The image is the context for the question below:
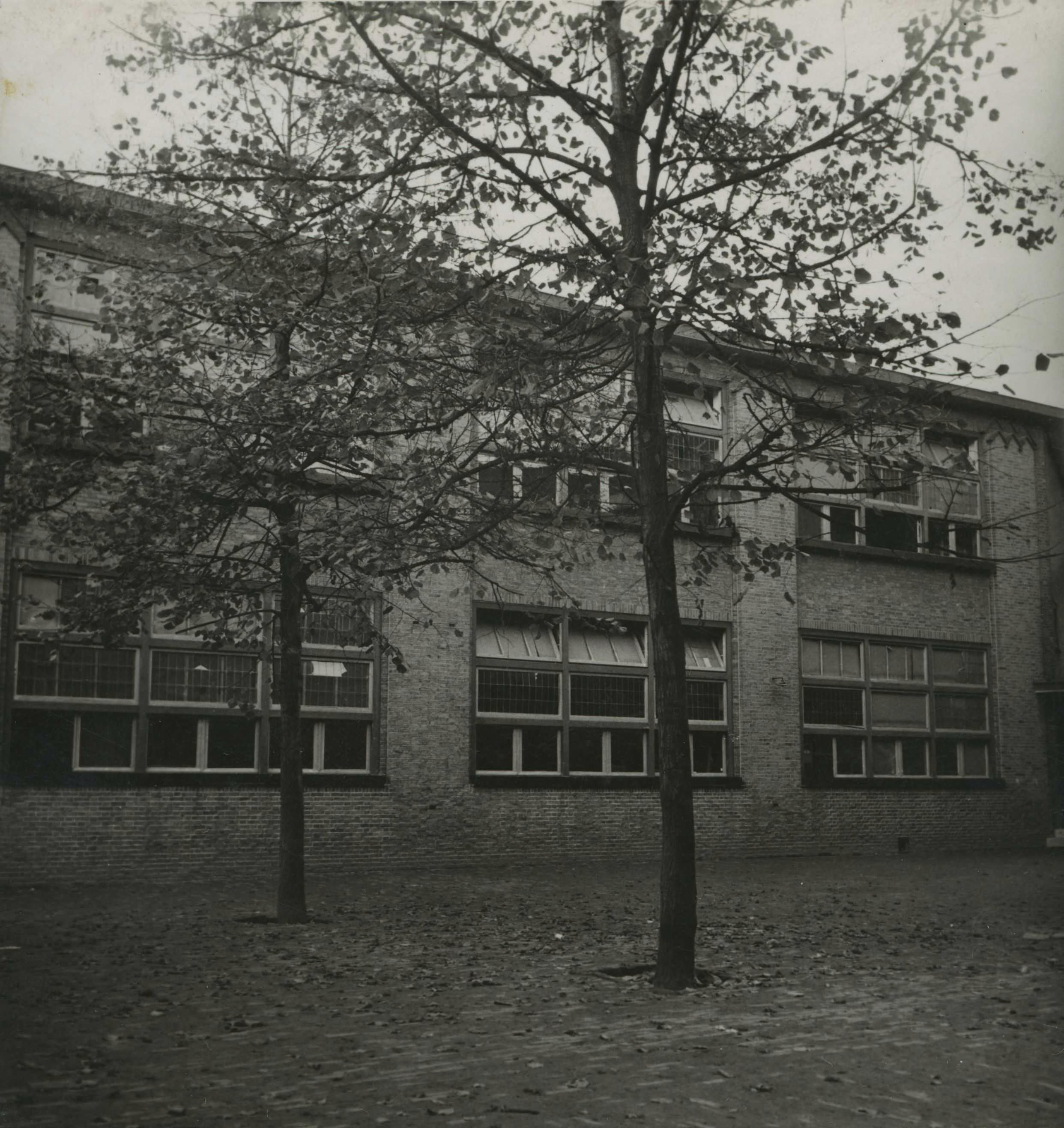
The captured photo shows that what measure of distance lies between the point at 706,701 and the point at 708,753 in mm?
902

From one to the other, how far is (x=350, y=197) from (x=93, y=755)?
9.83 meters

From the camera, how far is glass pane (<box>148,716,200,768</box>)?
1623 cm

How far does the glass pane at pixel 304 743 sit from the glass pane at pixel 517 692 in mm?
2797

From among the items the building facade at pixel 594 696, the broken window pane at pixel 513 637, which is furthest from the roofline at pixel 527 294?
the broken window pane at pixel 513 637

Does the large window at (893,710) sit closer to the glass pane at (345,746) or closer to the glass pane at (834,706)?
the glass pane at (834,706)

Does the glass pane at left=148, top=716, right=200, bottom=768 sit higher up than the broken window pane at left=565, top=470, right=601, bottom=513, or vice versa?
the broken window pane at left=565, top=470, right=601, bottom=513

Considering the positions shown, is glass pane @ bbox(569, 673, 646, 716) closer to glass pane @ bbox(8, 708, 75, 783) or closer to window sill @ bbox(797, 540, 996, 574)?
window sill @ bbox(797, 540, 996, 574)

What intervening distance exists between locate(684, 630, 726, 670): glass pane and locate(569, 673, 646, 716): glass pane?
3.33ft

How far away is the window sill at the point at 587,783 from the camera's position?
A: 1906 centimetres

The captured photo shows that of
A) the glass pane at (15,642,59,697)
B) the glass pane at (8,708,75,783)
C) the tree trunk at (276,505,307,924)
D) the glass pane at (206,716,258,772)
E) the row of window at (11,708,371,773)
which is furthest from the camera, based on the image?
the glass pane at (206,716,258,772)

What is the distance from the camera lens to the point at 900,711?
24.0 m

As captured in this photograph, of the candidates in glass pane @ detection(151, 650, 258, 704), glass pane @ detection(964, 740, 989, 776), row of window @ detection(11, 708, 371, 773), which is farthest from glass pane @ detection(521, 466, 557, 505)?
glass pane @ detection(964, 740, 989, 776)

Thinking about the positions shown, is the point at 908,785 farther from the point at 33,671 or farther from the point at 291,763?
the point at 33,671

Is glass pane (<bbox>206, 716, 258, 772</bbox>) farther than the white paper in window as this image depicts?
No
